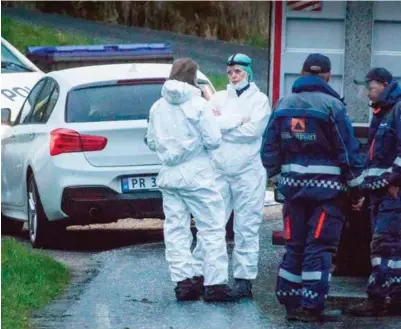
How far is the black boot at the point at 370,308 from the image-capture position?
34.6 feet

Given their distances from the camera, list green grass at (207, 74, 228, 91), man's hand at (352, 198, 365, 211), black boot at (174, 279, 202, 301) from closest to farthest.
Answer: man's hand at (352, 198, 365, 211)
black boot at (174, 279, 202, 301)
green grass at (207, 74, 228, 91)

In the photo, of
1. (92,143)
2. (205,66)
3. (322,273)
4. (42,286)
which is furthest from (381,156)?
(205,66)

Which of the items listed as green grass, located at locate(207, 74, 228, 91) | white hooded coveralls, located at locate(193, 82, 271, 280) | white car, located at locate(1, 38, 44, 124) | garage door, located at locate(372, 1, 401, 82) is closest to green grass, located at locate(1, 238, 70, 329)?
white hooded coveralls, located at locate(193, 82, 271, 280)

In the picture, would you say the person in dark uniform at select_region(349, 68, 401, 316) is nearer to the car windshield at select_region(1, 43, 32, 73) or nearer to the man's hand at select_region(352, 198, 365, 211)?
the man's hand at select_region(352, 198, 365, 211)

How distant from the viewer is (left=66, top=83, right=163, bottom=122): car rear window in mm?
13797

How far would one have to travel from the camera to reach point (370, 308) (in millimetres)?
10602

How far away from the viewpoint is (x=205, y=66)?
31.8 m

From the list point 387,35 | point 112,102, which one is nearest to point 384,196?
point 387,35

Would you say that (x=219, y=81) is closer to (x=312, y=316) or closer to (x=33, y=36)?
(x=33, y=36)

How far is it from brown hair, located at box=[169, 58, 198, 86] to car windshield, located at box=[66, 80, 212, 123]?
9.00 feet

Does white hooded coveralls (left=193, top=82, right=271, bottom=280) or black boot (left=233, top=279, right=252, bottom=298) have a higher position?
white hooded coveralls (left=193, top=82, right=271, bottom=280)

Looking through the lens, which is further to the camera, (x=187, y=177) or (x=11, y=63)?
(x=11, y=63)

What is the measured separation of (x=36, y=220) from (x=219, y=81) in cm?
1567

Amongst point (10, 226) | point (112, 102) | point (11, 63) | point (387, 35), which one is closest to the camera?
point (387, 35)
